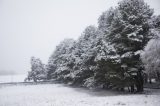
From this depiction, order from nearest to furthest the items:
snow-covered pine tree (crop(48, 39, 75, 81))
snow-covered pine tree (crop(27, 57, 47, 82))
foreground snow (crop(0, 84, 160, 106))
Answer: foreground snow (crop(0, 84, 160, 106)) → snow-covered pine tree (crop(48, 39, 75, 81)) → snow-covered pine tree (crop(27, 57, 47, 82))

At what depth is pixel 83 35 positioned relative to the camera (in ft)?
133

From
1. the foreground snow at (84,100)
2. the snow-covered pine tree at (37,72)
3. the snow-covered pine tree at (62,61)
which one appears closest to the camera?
the foreground snow at (84,100)

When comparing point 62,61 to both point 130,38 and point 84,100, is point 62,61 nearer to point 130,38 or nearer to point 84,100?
point 130,38

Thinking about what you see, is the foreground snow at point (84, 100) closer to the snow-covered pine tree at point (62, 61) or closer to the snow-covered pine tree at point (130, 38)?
the snow-covered pine tree at point (130, 38)

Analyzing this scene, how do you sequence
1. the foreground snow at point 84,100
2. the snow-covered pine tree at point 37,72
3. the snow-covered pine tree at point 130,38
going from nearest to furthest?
the foreground snow at point 84,100
the snow-covered pine tree at point 130,38
the snow-covered pine tree at point 37,72

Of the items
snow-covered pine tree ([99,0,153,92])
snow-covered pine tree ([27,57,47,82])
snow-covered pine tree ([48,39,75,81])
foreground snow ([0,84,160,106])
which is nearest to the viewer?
foreground snow ([0,84,160,106])

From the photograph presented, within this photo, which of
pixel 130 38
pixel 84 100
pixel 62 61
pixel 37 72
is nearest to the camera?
pixel 84 100

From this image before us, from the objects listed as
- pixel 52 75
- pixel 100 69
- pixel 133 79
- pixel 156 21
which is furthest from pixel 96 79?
pixel 52 75

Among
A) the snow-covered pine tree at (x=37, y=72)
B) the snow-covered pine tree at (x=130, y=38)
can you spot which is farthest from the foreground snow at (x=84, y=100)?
the snow-covered pine tree at (x=37, y=72)

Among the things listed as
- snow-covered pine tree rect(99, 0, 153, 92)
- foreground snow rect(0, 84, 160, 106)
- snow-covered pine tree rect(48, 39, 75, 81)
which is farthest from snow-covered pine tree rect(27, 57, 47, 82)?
snow-covered pine tree rect(99, 0, 153, 92)

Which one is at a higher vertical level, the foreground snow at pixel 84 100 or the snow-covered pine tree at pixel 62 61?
the snow-covered pine tree at pixel 62 61

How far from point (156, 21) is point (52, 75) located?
1732 inches

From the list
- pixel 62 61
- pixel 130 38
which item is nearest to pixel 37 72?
pixel 62 61

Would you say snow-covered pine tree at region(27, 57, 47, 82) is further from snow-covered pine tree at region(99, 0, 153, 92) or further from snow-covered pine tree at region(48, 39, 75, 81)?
snow-covered pine tree at region(99, 0, 153, 92)
